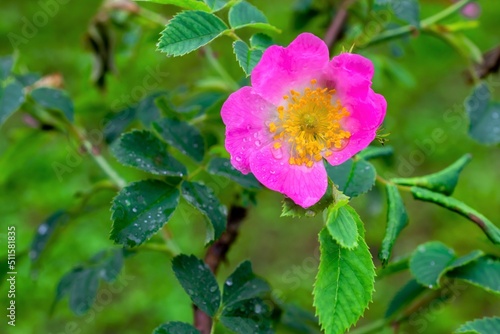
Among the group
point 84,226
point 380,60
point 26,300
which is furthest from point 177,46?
point 84,226

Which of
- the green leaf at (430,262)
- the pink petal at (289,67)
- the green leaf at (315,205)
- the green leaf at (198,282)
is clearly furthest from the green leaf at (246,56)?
the green leaf at (430,262)

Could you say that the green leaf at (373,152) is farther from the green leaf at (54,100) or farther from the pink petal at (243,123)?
the green leaf at (54,100)

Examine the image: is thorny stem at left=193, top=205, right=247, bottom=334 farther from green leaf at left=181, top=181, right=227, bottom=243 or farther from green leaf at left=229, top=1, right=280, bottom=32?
green leaf at left=229, top=1, right=280, bottom=32

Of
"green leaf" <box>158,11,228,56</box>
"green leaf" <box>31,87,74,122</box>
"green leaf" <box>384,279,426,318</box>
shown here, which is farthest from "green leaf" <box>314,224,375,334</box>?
"green leaf" <box>31,87,74,122</box>

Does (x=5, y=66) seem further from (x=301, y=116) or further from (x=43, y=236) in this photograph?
(x=301, y=116)

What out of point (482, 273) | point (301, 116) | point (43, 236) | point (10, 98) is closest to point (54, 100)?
point (10, 98)

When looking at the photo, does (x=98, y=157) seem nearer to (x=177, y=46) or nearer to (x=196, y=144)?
(x=196, y=144)
